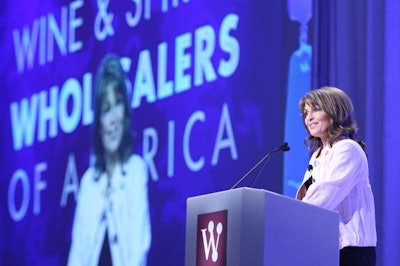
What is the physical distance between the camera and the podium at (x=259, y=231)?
2512 mm

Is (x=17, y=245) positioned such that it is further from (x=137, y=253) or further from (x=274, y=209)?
(x=274, y=209)

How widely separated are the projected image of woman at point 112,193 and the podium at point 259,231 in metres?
2.41

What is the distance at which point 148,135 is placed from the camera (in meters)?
5.24

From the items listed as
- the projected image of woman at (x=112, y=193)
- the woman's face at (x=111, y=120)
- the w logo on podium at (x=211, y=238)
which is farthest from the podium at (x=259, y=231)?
the woman's face at (x=111, y=120)

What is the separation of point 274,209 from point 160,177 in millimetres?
2574

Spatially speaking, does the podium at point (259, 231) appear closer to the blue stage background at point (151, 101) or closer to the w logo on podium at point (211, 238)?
the w logo on podium at point (211, 238)

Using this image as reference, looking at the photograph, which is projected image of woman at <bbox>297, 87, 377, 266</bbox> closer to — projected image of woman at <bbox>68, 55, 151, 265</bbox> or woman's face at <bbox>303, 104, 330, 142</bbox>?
woman's face at <bbox>303, 104, 330, 142</bbox>

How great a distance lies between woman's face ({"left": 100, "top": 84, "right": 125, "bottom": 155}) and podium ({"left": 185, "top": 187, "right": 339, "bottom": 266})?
2750mm

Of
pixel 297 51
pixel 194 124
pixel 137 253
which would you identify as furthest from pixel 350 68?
pixel 137 253

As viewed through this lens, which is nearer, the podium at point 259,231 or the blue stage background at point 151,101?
the podium at point 259,231

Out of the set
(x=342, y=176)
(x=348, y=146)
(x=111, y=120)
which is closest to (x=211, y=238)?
(x=342, y=176)

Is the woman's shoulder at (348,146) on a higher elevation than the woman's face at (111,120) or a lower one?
lower

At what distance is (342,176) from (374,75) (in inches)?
57.0

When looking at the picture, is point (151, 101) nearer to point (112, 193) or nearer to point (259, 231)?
point (112, 193)
